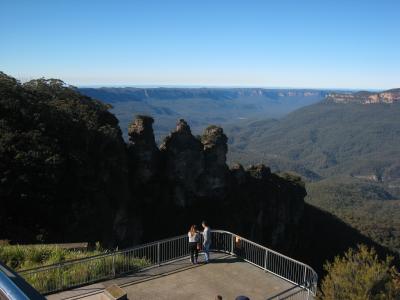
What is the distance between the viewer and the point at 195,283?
15641mm

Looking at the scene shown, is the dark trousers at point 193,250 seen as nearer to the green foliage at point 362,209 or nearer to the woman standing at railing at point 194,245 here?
the woman standing at railing at point 194,245

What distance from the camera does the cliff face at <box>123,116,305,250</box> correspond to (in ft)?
161

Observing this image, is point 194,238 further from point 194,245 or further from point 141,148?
point 141,148

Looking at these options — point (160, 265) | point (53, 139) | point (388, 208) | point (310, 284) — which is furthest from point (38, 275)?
point (388, 208)

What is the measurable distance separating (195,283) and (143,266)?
2.25 meters

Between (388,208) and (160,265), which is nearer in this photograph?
(160,265)

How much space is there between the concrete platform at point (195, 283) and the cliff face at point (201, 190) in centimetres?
2626

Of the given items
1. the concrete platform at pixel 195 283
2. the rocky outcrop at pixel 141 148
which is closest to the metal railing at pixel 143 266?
the concrete platform at pixel 195 283

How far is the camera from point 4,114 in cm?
3238

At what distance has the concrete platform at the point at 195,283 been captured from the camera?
1447 cm

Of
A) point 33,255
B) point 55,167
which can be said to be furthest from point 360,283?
point 55,167

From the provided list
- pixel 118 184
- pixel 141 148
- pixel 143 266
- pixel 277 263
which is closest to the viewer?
pixel 143 266

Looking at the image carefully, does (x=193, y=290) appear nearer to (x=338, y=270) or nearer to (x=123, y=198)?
(x=338, y=270)

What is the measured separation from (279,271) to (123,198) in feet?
84.5
